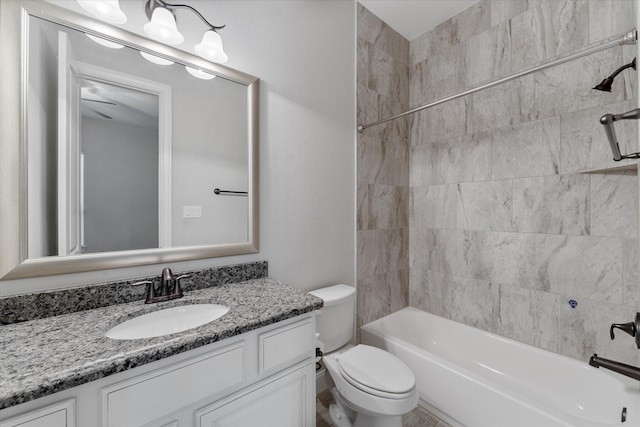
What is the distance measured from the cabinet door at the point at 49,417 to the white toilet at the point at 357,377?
3.33 ft

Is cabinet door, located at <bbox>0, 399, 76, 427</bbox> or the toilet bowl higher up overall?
cabinet door, located at <bbox>0, 399, 76, 427</bbox>

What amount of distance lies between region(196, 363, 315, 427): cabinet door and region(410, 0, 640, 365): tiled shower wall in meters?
1.35

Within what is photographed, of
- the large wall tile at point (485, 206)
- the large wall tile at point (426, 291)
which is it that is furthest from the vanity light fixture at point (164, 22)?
the large wall tile at point (426, 291)

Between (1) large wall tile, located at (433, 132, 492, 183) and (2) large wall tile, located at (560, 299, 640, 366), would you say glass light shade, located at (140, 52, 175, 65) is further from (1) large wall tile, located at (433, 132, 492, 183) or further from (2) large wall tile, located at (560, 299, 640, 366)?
(2) large wall tile, located at (560, 299, 640, 366)

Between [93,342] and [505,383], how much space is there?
2.23 m

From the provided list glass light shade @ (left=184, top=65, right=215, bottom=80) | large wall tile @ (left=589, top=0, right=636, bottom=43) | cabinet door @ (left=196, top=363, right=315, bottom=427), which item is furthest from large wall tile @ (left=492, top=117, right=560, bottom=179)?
glass light shade @ (left=184, top=65, right=215, bottom=80)

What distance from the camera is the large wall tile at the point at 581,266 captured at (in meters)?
Result: 1.42

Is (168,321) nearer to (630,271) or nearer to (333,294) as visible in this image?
(333,294)

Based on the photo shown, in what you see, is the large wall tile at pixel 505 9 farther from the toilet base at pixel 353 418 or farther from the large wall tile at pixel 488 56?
the toilet base at pixel 353 418

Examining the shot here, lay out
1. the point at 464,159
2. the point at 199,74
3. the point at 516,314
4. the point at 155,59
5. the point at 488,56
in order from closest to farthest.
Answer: the point at 155,59 < the point at 199,74 < the point at 516,314 < the point at 488,56 < the point at 464,159

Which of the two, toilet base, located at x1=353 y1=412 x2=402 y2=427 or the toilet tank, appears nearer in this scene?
toilet base, located at x1=353 y1=412 x2=402 y2=427

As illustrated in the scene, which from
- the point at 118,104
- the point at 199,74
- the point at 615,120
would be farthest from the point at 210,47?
the point at 615,120

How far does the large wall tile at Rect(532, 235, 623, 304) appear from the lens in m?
1.42

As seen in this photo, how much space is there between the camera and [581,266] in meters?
1.52
